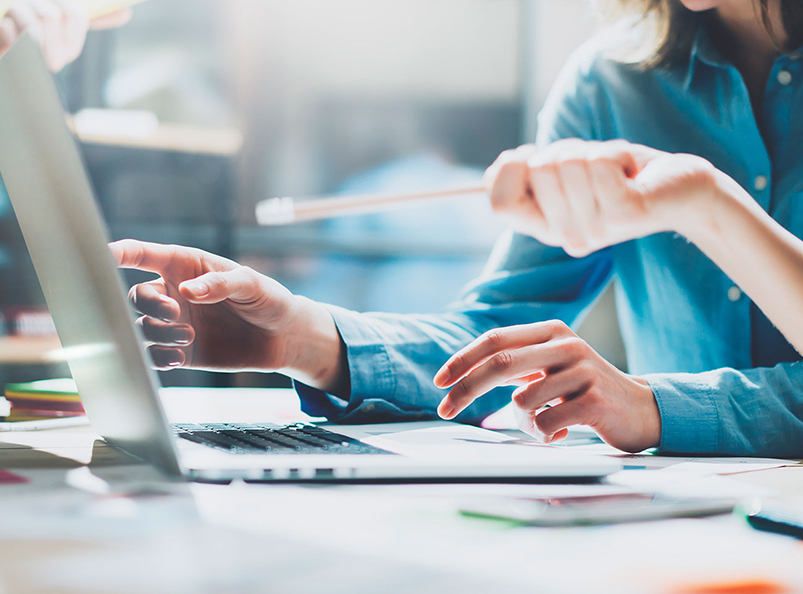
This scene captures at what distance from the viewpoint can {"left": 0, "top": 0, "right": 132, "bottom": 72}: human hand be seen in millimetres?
838

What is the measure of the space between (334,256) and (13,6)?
156 cm

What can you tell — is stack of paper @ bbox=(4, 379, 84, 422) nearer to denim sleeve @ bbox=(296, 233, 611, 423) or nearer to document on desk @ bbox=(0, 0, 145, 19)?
denim sleeve @ bbox=(296, 233, 611, 423)

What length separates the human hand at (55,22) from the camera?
0.84 metres

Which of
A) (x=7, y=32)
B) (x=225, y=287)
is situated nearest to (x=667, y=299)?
(x=225, y=287)

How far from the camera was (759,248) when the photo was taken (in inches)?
21.7

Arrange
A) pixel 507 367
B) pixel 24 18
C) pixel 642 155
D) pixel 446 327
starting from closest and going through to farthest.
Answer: pixel 507 367 < pixel 642 155 < pixel 446 327 < pixel 24 18

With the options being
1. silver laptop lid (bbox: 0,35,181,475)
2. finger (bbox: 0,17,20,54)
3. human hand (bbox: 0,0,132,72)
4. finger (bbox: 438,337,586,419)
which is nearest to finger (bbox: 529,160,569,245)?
finger (bbox: 438,337,586,419)

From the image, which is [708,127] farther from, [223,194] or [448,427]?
[223,194]

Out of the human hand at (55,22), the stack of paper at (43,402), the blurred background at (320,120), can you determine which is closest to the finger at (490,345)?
the stack of paper at (43,402)

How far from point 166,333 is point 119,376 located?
0.16 meters

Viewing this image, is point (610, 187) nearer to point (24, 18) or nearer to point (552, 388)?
point (552, 388)

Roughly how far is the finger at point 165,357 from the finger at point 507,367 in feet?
0.64

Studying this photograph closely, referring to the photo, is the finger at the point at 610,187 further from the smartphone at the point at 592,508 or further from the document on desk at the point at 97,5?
the document on desk at the point at 97,5

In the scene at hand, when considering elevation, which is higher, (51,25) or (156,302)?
(51,25)
